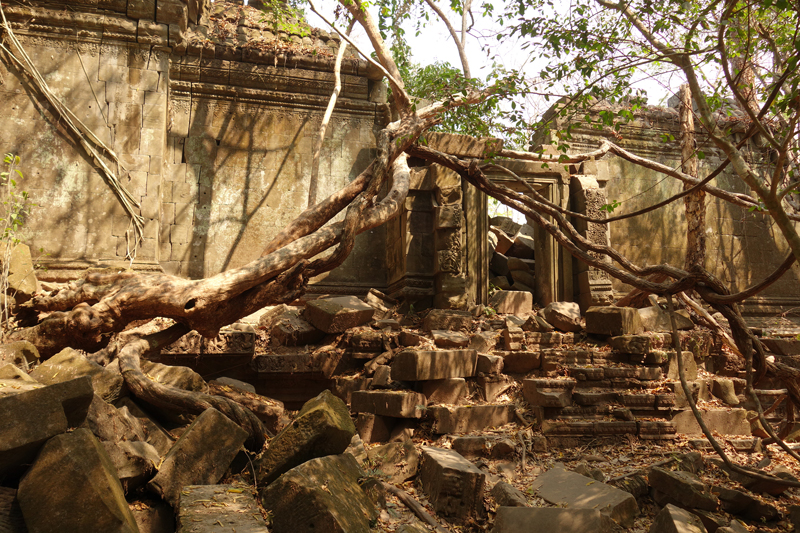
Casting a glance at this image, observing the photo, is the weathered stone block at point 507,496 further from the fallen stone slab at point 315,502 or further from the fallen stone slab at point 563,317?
the fallen stone slab at point 563,317

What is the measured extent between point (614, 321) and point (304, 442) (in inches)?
173

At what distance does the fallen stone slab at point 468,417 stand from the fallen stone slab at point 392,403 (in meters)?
0.14

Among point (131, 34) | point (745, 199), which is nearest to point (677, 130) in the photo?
point (745, 199)

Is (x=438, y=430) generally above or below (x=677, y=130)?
below

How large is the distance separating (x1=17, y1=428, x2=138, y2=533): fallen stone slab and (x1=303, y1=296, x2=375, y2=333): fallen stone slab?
153 inches

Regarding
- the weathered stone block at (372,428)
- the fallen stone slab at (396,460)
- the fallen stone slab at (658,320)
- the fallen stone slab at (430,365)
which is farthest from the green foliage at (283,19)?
the fallen stone slab at (396,460)

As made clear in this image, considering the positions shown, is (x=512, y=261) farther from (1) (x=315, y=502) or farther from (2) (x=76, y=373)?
(1) (x=315, y=502)

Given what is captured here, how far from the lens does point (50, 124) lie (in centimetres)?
676

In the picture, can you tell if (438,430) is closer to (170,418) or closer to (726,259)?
(170,418)

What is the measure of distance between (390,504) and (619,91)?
13.9ft

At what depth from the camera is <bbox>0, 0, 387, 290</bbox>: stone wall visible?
6711 mm

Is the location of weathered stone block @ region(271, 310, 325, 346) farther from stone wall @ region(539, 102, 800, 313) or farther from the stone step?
stone wall @ region(539, 102, 800, 313)

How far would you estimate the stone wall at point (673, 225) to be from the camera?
1013 centimetres

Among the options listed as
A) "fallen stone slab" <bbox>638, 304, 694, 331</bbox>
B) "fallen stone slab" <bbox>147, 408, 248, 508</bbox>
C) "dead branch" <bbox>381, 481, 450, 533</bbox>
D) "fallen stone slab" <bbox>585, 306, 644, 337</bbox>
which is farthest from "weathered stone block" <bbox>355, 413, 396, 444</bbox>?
"fallen stone slab" <bbox>638, 304, 694, 331</bbox>
